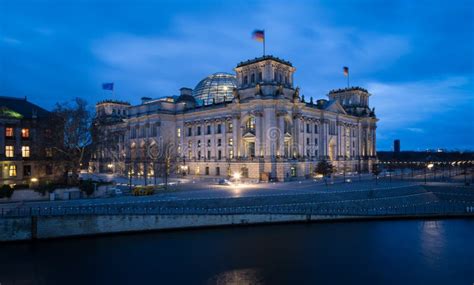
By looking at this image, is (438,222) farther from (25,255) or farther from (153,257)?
(25,255)

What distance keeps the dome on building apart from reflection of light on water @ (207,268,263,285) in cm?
8747

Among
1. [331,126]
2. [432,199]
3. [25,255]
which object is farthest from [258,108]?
[25,255]

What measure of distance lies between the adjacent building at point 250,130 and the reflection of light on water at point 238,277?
43775mm

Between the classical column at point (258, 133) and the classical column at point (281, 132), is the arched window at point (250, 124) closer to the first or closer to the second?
the classical column at point (258, 133)

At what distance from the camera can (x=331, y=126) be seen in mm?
100375

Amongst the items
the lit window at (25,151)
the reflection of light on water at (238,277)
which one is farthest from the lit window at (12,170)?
the reflection of light on water at (238,277)

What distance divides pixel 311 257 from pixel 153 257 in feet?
48.9

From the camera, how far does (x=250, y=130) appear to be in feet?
268

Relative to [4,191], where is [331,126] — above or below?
above

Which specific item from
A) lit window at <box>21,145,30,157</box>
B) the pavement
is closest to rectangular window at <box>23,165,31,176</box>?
lit window at <box>21,145,30,157</box>

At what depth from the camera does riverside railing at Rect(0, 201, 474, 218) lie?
36.4m

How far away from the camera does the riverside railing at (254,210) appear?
36375mm

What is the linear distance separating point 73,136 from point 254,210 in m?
32.6

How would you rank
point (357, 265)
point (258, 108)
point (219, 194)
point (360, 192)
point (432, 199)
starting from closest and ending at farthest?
point (357, 265) → point (219, 194) → point (360, 192) → point (432, 199) → point (258, 108)
